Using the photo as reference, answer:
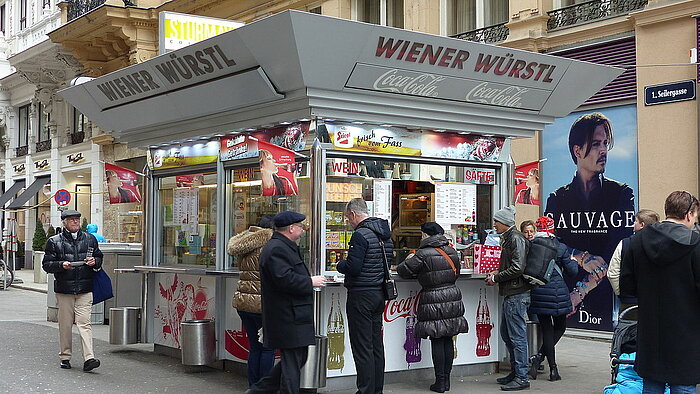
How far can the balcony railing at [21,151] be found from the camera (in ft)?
113

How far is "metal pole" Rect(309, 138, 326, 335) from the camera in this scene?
8.69 meters

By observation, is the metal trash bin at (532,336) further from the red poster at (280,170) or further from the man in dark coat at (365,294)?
the red poster at (280,170)

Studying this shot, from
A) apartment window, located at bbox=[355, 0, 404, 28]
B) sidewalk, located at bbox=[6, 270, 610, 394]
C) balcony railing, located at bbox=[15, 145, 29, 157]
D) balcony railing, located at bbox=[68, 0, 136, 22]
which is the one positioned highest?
balcony railing, located at bbox=[68, 0, 136, 22]

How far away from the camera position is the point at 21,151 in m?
35.2

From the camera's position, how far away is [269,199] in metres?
9.78

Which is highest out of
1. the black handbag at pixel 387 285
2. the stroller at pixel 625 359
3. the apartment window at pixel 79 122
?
the apartment window at pixel 79 122

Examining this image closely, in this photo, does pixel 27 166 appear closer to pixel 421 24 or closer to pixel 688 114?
pixel 421 24

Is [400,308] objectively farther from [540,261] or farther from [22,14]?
[22,14]

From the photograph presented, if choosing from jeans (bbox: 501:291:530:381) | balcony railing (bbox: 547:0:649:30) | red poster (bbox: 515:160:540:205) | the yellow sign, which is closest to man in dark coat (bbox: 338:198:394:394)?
jeans (bbox: 501:291:530:381)

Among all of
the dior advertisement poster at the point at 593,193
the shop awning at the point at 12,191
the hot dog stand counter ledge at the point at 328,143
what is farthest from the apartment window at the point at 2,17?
the dior advertisement poster at the point at 593,193

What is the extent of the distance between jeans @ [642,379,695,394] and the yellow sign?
7.87 m

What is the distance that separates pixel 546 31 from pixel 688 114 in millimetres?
3107

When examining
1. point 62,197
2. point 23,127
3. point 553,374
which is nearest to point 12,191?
point 23,127

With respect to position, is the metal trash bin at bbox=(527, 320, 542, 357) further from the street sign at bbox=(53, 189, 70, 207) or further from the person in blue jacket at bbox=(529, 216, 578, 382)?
the street sign at bbox=(53, 189, 70, 207)
